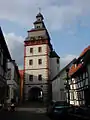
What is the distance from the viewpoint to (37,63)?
7225cm

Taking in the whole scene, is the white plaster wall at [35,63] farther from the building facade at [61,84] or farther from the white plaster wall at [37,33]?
the building facade at [61,84]

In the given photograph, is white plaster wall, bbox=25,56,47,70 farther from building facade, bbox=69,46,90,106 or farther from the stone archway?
building facade, bbox=69,46,90,106

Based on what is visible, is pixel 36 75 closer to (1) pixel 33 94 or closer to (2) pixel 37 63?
(2) pixel 37 63

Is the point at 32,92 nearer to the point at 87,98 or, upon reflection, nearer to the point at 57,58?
the point at 57,58

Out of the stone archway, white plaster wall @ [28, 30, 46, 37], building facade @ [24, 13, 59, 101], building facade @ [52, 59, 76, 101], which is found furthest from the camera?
white plaster wall @ [28, 30, 46, 37]

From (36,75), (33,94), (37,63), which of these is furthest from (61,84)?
(33,94)

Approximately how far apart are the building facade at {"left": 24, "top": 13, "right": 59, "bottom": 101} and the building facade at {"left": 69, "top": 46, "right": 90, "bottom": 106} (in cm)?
2761

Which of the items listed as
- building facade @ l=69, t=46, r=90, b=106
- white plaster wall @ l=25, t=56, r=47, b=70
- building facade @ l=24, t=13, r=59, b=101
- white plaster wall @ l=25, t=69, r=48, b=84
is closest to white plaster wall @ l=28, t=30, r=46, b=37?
building facade @ l=24, t=13, r=59, b=101

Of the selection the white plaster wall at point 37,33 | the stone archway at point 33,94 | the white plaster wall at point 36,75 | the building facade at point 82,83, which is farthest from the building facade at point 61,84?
the white plaster wall at point 37,33

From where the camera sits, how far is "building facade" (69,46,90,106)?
32125 mm

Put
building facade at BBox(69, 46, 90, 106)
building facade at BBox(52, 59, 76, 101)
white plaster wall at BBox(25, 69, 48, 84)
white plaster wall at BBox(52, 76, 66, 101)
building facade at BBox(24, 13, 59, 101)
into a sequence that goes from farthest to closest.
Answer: building facade at BBox(24, 13, 59, 101) < white plaster wall at BBox(25, 69, 48, 84) < white plaster wall at BBox(52, 76, 66, 101) < building facade at BBox(52, 59, 76, 101) < building facade at BBox(69, 46, 90, 106)

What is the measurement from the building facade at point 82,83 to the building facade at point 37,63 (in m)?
27.6

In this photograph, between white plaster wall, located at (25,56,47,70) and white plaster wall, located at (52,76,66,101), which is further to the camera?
white plaster wall, located at (25,56,47,70)

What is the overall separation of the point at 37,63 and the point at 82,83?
37281 millimetres
